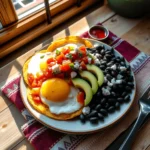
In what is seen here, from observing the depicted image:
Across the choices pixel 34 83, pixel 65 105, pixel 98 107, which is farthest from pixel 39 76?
pixel 98 107

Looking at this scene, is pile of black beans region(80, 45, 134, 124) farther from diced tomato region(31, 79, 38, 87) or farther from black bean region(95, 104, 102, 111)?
diced tomato region(31, 79, 38, 87)

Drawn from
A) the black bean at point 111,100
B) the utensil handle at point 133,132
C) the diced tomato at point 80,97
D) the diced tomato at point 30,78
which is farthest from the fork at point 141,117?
the diced tomato at point 30,78

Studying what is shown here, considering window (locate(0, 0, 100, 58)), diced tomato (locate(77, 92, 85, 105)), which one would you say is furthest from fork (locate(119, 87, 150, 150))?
window (locate(0, 0, 100, 58))

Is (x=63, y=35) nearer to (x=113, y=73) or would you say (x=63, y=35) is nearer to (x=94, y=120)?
(x=113, y=73)

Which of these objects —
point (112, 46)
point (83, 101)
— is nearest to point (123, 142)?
point (83, 101)

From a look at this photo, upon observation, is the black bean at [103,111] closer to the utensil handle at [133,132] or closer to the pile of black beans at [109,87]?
the pile of black beans at [109,87]

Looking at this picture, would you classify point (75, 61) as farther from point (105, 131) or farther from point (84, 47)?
point (105, 131)

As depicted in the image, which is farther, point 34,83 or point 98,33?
point 98,33

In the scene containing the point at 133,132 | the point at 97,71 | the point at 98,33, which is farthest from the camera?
the point at 98,33

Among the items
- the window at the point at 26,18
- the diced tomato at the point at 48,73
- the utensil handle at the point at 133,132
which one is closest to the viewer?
the utensil handle at the point at 133,132
